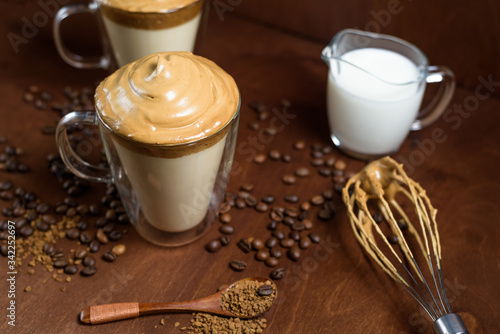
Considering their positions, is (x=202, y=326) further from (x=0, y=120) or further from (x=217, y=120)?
(x=0, y=120)

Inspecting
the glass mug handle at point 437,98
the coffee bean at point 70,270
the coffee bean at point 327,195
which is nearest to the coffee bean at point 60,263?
the coffee bean at point 70,270

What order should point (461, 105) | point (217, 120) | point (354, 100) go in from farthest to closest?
point (461, 105) → point (354, 100) → point (217, 120)

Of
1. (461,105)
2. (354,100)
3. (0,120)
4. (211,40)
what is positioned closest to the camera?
(354,100)

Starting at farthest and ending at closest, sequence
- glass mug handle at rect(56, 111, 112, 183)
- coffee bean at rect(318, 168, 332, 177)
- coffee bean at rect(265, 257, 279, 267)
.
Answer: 1. coffee bean at rect(318, 168, 332, 177)
2. coffee bean at rect(265, 257, 279, 267)
3. glass mug handle at rect(56, 111, 112, 183)

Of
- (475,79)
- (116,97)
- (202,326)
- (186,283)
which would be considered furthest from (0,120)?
(475,79)

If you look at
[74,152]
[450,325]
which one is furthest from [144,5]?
[450,325]

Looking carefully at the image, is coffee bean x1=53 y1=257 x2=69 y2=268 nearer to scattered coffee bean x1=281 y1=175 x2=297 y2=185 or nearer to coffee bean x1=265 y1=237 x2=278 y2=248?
coffee bean x1=265 y1=237 x2=278 y2=248

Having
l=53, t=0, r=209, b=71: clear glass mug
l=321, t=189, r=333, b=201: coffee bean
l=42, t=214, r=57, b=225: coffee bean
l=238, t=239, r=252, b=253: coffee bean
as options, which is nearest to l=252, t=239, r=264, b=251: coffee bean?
l=238, t=239, r=252, b=253: coffee bean

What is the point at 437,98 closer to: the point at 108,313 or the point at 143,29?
the point at 143,29
